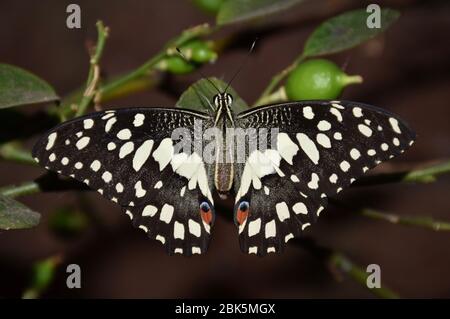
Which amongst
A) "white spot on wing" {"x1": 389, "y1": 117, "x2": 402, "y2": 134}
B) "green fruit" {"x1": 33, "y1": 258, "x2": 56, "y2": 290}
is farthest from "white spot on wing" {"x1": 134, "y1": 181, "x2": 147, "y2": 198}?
"white spot on wing" {"x1": 389, "y1": 117, "x2": 402, "y2": 134}

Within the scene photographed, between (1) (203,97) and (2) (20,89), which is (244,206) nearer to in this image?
(1) (203,97)

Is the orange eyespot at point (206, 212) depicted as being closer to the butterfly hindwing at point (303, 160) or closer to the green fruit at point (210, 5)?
the butterfly hindwing at point (303, 160)

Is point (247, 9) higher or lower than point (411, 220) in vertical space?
higher

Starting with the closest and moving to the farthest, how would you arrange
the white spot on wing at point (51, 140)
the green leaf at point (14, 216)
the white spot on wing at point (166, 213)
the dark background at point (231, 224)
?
the green leaf at point (14, 216) → the white spot on wing at point (51, 140) → the white spot on wing at point (166, 213) → the dark background at point (231, 224)

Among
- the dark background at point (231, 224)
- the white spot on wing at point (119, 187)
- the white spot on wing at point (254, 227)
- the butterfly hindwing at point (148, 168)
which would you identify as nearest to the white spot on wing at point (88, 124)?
the butterfly hindwing at point (148, 168)

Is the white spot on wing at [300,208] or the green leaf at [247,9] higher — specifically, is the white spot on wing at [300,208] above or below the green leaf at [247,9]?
below

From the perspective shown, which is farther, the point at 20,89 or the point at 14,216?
the point at 20,89

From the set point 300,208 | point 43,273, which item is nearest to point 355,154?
point 300,208
